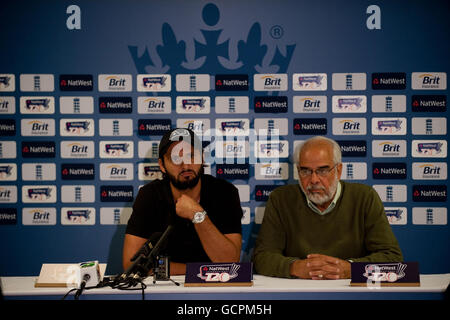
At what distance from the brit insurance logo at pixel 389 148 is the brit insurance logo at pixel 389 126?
7 centimetres

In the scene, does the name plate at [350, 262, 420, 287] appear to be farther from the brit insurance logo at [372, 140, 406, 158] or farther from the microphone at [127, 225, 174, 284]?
the brit insurance logo at [372, 140, 406, 158]

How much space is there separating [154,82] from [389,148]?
1.80m

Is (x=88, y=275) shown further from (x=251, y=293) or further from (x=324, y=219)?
(x=324, y=219)

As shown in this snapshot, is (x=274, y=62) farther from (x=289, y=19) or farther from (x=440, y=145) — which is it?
(x=440, y=145)

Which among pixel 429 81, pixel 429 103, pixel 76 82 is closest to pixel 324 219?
pixel 429 103

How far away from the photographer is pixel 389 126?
2.79m

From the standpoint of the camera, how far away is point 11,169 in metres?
2.83

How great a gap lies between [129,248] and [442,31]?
2665 millimetres

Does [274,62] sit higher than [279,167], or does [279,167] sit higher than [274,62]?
[274,62]

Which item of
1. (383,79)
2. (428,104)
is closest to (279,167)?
(383,79)

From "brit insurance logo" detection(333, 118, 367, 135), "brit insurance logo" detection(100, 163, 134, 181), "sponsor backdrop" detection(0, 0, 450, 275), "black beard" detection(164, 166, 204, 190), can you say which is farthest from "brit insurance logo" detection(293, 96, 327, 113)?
"brit insurance logo" detection(100, 163, 134, 181)

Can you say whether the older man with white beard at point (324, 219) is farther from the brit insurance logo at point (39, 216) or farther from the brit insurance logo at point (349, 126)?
the brit insurance logo at point (39, 216)

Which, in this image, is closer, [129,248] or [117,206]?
[129,248]

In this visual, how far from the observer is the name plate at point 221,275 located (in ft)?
5.12
